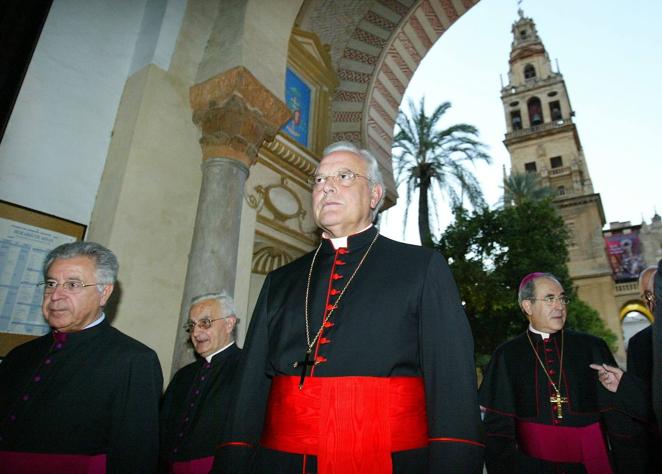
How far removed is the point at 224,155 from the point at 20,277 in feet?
6.65

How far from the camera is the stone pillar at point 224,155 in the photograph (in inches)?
151

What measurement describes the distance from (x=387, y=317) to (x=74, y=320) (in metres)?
1.59

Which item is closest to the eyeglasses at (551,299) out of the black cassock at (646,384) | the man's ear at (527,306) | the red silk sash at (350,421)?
the man's ear at (527,306)

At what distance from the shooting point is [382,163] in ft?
22.0

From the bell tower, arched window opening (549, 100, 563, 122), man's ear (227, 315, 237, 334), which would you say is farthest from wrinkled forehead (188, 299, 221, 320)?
arched window opening (549, 100, 563, 122)

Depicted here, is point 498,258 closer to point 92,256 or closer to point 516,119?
point 92,256

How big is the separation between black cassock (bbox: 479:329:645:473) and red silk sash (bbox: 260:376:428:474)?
188 centimetres

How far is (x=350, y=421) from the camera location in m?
1.33

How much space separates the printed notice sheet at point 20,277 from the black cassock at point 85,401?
45.3 inches

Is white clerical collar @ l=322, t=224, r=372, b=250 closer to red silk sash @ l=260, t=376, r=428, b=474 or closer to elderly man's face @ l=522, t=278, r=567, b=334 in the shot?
red silk sash @ l=260, t=376, r=428, b=474

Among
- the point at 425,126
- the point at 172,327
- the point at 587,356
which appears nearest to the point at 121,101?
the point at 172,327

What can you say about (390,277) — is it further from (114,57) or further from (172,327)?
(114,57)

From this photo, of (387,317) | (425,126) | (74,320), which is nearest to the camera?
(387,317)

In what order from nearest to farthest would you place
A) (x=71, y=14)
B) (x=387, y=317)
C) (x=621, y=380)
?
(x=387, y=317) < (x=621, y=380) < (x=71, y=14)
